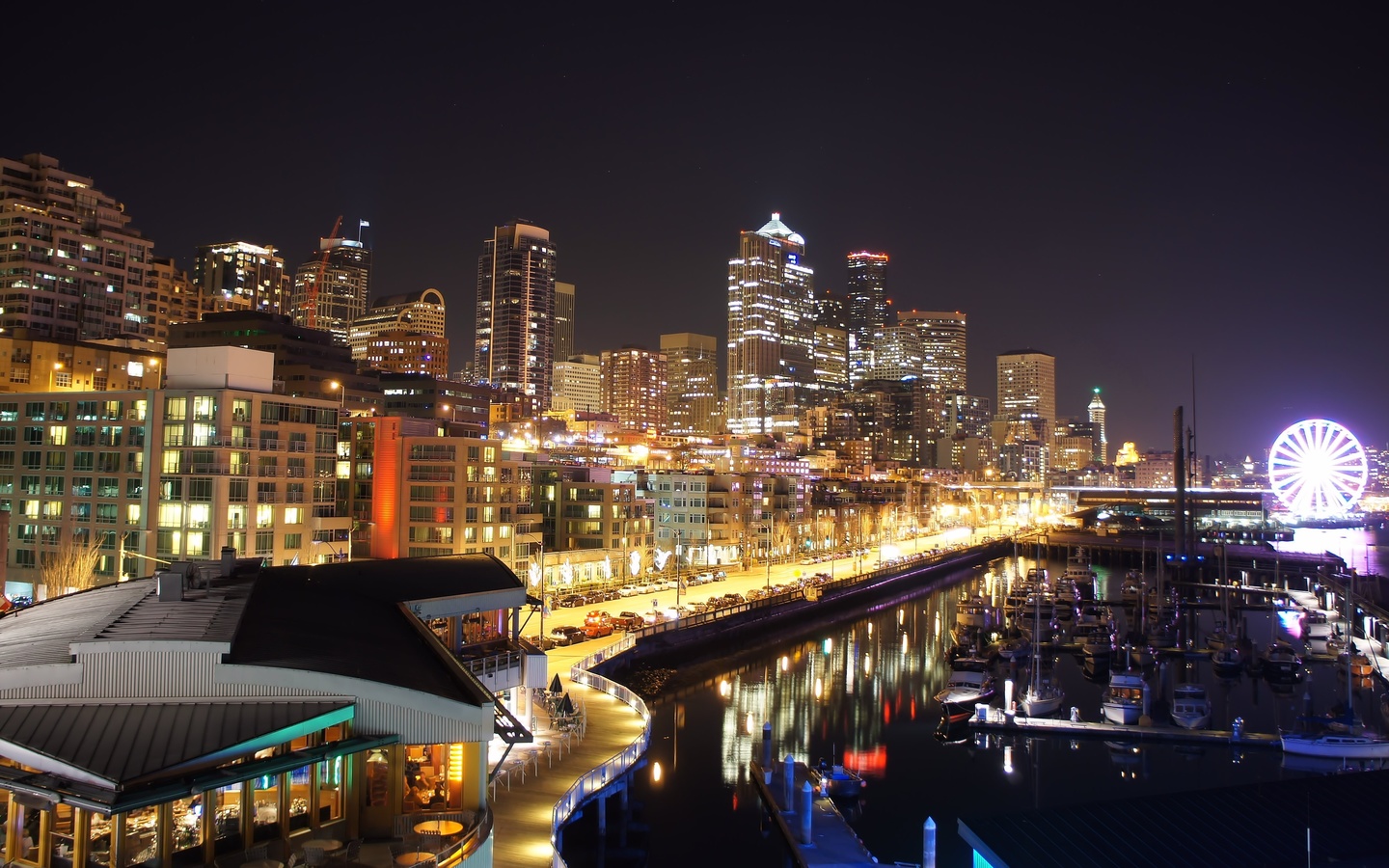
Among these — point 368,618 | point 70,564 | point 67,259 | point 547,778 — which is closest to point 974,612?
point 547,778

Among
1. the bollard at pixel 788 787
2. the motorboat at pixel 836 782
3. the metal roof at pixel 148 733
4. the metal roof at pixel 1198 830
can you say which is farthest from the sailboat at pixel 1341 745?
the metal roof at pixel 148 733

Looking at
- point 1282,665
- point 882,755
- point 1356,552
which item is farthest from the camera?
point 1356,552

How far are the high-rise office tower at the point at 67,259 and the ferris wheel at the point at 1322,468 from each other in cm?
14826

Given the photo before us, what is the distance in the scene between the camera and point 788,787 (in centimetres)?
3522

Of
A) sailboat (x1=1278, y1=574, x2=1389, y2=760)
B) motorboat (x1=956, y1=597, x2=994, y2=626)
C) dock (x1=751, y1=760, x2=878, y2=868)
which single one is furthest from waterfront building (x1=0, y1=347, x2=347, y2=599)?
sailboat (x1=1278, y1=574, x2=1389, y2=760)

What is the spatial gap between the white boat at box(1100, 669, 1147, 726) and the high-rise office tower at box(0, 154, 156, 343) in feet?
364

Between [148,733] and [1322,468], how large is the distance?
140461 millimetres

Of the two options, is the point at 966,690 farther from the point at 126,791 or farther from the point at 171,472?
the point at 171,472

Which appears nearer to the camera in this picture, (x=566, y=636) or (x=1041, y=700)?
(x=1041, y=700)

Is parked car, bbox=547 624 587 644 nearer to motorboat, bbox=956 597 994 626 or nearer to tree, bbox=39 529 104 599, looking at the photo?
tree, bbox=39 529 104 599

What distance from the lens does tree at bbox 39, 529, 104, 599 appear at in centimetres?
5353

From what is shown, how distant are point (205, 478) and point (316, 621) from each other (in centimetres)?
3802

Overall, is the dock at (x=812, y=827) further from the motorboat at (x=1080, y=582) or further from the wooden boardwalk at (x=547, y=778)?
the motorboat at (x=1080, y=582)

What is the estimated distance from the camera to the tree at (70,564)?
53.5 meters
